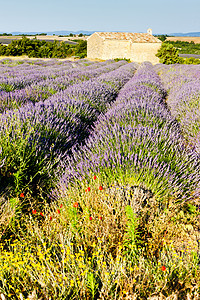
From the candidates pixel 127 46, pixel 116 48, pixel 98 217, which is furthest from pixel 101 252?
pixel 127 46

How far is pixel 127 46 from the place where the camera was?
3178cm

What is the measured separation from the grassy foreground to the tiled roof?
111 ft

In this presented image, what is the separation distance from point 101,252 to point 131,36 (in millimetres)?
36376

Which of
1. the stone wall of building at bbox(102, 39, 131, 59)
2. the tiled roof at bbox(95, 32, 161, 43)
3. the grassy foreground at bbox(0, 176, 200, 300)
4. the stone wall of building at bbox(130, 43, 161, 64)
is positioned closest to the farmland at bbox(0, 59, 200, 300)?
the grassy foreground at bbox(0, 176, 200, 300)

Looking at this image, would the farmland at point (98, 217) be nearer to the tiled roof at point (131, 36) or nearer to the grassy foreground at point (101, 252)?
the grassy foreground at point (101, 252)

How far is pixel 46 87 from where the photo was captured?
6.18 meters

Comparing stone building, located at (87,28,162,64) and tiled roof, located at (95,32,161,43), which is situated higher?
tiled roof, located at (95,32,161,43)

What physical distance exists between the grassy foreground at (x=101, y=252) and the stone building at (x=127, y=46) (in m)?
33.1

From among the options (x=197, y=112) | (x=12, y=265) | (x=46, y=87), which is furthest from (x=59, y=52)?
(x=12, y=265)

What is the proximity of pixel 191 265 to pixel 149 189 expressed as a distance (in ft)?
2.63

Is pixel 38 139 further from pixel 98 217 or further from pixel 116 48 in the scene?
pixel 116 48

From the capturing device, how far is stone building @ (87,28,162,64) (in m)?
31.3

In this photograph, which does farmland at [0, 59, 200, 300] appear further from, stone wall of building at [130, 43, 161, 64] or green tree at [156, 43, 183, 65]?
stone wall of building at [130, 43, 161, 64]

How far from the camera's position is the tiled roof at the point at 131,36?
31.5 metres
